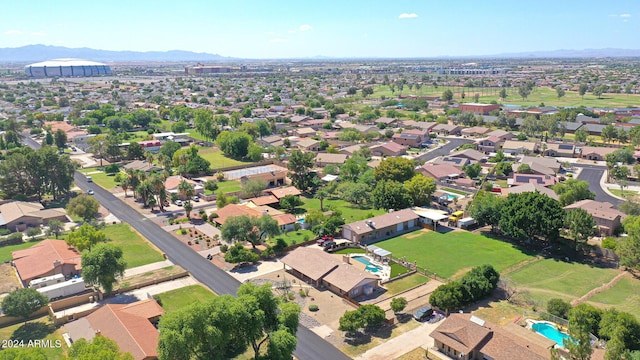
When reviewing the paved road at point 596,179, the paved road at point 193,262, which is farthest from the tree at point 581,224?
the paved road at point 193,262

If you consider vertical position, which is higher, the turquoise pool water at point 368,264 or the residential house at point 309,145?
the residential house at point 309,145

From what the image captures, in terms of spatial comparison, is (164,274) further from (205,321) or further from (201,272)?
(205,321)

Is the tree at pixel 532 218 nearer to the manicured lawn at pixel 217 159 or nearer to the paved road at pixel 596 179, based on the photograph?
the paved road at pixel 596 179

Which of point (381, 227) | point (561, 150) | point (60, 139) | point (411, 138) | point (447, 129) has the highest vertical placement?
point (60, 139)

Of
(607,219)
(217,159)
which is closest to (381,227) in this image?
(607,219)

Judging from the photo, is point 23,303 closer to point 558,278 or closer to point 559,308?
point 559,308
